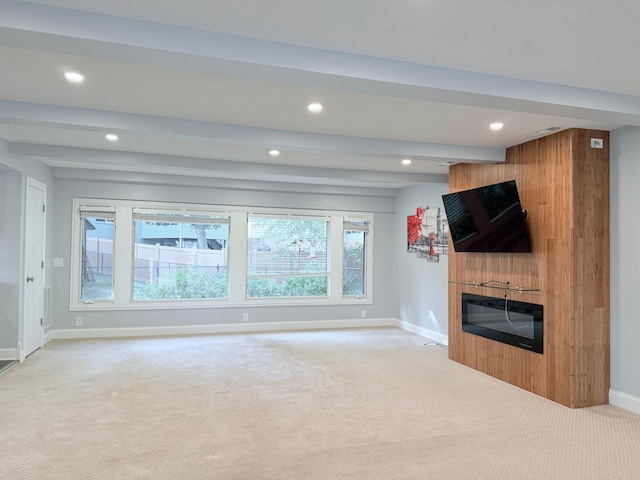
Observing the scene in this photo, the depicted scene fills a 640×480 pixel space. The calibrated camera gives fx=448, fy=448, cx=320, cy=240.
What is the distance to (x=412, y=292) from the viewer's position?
7574mm

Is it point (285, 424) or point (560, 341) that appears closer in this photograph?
point (285, 424)

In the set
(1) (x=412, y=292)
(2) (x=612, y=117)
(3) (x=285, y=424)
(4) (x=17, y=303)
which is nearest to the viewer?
(2) (x=612, y=117)

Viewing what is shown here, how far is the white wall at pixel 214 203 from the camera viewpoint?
656cm

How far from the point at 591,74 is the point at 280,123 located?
2.35m

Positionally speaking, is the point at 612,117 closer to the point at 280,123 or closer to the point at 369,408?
the point at 280,123

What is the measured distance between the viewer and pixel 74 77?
2.92 meters

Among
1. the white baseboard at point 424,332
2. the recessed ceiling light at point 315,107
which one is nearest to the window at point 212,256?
the white baseboard at point 424,332

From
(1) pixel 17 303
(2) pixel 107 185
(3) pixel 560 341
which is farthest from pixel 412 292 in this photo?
(1) pixel 17 303

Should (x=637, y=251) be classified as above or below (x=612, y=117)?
below

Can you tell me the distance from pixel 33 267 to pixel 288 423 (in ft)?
13.7

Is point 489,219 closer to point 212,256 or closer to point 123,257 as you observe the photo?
point 212,256

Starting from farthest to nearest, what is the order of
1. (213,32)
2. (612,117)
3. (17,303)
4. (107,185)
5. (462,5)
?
(107,185)
(17,303)
(612,117)
(213,32)
(462,5)

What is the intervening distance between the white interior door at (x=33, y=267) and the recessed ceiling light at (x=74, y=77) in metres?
3.15

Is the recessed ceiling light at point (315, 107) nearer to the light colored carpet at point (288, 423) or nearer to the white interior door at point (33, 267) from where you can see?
the light colored carpet at point (288, 423)
